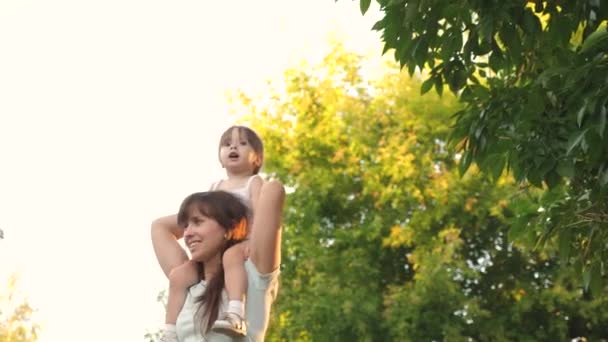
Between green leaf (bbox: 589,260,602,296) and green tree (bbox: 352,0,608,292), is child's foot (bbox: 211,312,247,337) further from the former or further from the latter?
green leaf (bbox: 589,260,602,296)

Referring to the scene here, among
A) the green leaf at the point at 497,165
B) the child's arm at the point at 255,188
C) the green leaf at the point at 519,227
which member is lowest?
the child's arm at the point at 255,188

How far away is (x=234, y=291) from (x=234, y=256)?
7.3 inches

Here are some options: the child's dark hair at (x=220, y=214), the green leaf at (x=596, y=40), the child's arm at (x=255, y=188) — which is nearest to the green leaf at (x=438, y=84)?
the green leaf at (x=596, y=40)

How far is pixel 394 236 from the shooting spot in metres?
28.8

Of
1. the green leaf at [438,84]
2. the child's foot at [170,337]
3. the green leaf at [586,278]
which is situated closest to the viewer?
the child's foot at [170,337]

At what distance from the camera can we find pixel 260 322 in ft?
20.1

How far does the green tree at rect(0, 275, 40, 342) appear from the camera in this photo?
137 ft

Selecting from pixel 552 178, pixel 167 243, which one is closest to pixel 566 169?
pixel 552 178

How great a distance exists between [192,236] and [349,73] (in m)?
26.0

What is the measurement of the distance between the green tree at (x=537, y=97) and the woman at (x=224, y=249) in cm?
243

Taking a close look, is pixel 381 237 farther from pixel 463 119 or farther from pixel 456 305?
pixel 463 119

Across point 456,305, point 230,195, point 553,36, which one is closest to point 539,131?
point 553,36

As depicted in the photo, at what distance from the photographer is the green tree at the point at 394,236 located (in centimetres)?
2817

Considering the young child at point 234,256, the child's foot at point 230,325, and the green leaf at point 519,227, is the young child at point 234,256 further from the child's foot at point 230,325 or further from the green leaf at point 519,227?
the green leaf at point 519,227
